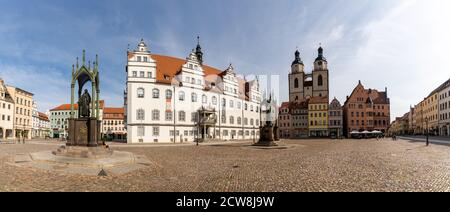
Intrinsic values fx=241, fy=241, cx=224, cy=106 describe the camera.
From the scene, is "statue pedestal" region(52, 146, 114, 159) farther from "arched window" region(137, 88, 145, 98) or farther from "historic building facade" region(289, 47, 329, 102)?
"historic building facade" region(289, 47, 329, 102)

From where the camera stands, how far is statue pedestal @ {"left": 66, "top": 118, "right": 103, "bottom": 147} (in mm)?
13242

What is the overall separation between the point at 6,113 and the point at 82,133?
199 ft

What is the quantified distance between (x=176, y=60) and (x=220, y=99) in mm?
11495

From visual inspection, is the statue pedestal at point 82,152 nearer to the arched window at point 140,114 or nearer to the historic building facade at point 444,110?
the arched window at point 140,114

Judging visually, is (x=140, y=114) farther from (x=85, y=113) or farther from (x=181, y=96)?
(x=85, y=113)

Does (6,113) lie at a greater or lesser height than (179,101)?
lesser

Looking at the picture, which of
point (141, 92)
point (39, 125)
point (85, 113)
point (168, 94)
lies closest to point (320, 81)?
point (168, 94)

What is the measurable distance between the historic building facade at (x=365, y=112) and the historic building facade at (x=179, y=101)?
3658 cm

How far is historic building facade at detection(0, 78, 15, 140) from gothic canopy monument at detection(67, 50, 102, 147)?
185 feet

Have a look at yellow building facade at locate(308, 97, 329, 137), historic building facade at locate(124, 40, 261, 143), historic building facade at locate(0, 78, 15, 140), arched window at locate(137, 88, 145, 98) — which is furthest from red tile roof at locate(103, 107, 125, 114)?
yellow building facade at locate(308, 97, 329, 137)

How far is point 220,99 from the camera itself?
48.1m

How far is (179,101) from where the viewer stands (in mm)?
41531
